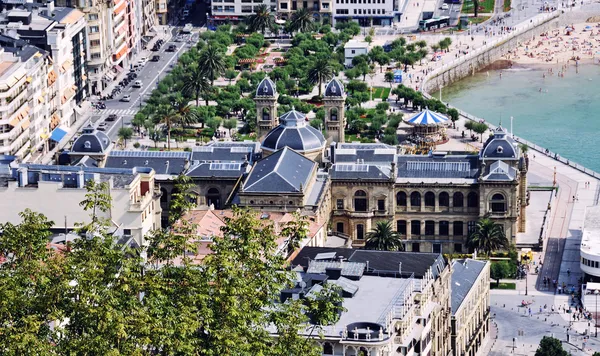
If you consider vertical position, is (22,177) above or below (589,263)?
above

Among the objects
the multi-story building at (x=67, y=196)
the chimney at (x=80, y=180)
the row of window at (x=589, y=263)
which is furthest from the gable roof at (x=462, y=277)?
the chimney at (x=80, y=180)

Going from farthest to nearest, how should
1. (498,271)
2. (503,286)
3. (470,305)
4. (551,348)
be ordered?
(498,271) → (503,286) → (470,305) → (551,348)

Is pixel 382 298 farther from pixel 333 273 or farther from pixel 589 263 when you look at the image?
pixel 589 263

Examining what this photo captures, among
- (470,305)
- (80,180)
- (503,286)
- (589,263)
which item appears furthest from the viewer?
(503,286)

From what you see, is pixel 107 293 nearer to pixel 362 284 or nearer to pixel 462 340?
pixel 362 284

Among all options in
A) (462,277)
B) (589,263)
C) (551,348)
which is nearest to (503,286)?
(589,263)

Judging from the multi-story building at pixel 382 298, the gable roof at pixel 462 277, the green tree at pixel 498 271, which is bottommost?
the green tree at pixel 498 271

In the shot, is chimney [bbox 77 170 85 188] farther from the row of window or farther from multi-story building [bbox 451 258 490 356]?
the row of window

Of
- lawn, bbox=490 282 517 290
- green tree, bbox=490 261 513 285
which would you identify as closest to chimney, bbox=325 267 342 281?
green tree, bbox=490 261 513 285

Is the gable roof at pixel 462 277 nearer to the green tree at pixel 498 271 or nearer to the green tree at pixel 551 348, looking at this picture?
the green tree at pixel 551 348
